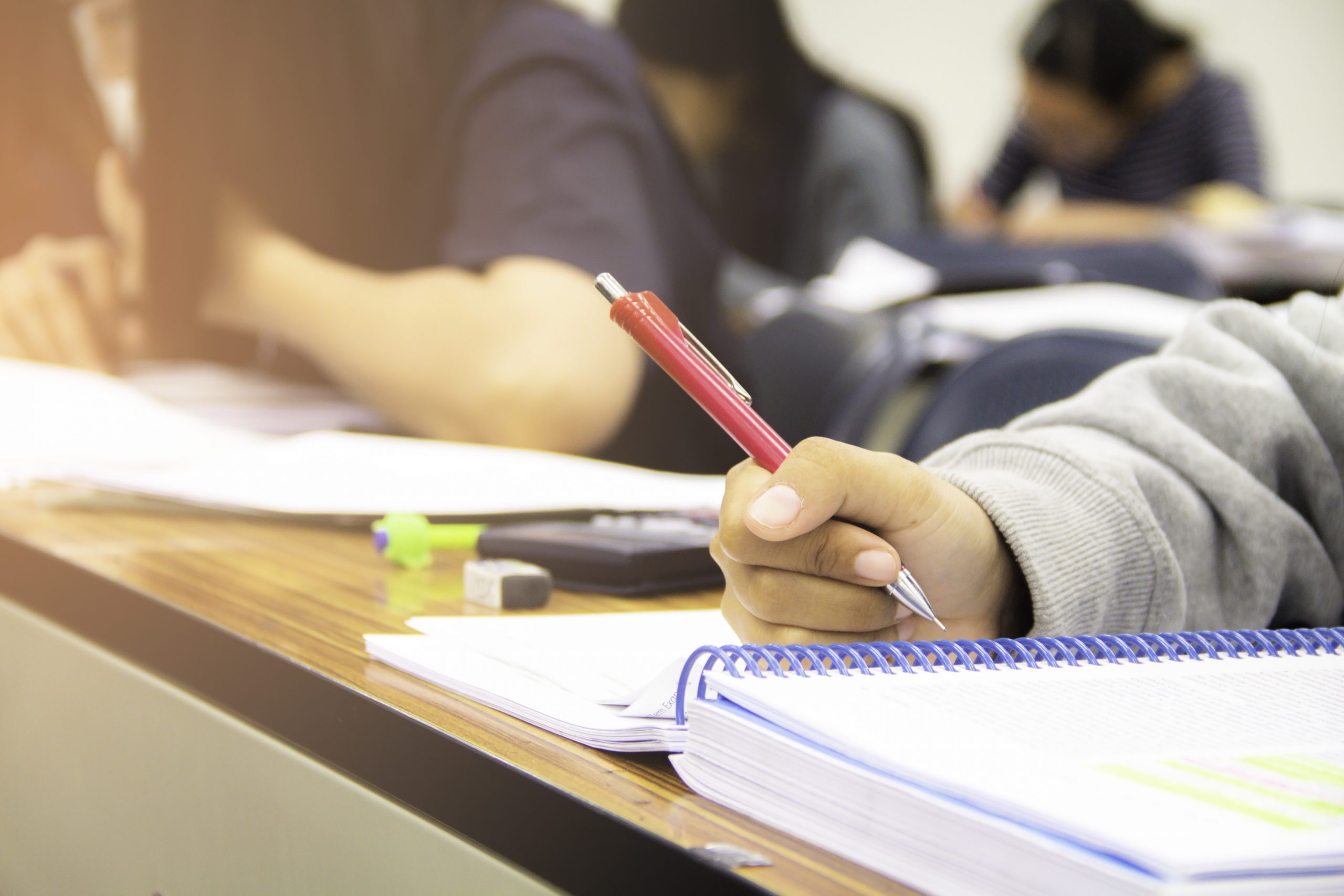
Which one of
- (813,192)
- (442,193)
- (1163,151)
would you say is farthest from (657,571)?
(1163,151)

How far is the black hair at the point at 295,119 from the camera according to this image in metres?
1.12

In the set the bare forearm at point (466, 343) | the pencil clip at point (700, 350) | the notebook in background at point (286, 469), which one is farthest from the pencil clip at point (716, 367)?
the bare forearm at point (466, 343)

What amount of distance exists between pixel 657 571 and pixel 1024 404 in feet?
1.16

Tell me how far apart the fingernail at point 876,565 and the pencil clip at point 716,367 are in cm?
6

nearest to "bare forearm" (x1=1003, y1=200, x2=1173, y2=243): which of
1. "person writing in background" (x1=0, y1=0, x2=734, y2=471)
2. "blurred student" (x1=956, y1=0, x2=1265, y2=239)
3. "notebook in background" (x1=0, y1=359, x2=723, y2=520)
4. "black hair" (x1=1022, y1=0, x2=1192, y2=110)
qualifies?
"blurred student" (x1=956, y1=0, x2=1265, y2=239)

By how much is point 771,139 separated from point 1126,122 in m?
0.78

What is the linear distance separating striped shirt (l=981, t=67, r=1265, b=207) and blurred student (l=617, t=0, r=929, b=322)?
0.38m

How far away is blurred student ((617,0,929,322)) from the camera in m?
1.64

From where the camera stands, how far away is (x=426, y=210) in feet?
3.91

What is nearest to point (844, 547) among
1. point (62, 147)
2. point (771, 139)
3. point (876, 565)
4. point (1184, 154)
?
point (876, 565)

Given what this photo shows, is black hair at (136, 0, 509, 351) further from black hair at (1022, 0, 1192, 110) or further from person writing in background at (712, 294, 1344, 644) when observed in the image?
black hair at (1022, 0, 1192, 110)

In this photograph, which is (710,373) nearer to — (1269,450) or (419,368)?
(1269,450)

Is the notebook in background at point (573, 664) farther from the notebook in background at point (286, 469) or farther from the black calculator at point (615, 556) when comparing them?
the notebook in background at point (286, 469)

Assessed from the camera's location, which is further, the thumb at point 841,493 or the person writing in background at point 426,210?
the person writing in background at point 426,210
